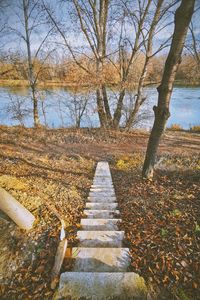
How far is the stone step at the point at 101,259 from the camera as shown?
2.48m

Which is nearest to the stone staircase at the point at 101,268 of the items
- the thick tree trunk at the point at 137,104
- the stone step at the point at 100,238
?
the stone step at the point at 100,238

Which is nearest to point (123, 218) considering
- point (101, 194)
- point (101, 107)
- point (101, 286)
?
point (101, 194)

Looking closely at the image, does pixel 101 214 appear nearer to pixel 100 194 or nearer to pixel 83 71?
pixel 100 194

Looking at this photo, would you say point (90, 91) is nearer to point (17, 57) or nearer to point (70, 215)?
point (17, 57)

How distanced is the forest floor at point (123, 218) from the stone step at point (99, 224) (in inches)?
5.7

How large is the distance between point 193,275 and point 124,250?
0.83m

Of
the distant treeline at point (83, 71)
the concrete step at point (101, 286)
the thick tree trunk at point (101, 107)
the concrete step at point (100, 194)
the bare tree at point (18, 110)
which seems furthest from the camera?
the bare tree at point (18, 110)

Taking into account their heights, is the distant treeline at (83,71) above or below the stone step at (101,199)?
above

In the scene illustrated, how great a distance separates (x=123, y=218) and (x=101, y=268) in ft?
4.36

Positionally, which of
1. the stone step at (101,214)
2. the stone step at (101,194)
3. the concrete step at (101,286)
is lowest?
the stone step at (101,194)

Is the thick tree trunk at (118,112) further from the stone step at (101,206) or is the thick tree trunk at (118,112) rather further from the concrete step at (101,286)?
the concrete step at (101,286)

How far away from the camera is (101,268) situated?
8.13 feet

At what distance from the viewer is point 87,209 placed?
4.18 meters

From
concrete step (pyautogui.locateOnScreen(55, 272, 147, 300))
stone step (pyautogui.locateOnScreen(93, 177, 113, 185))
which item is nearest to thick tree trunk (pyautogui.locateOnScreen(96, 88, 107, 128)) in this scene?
stone step (pyautogui.locateOnScreen(93, 177, 113, 185))
